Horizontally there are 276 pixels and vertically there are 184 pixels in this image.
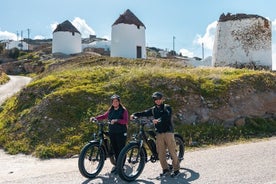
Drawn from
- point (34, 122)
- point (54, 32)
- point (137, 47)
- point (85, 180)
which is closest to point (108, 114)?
point (85, 180)

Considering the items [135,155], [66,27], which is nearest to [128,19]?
[66,27]

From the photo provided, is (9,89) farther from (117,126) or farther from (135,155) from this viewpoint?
(135,155)

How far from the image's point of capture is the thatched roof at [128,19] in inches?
1479

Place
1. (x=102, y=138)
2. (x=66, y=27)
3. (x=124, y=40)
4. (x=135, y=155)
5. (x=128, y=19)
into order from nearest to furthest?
(x=135, y=155) → (x=102, y=138) → (x=124, y=40) → (x=128, y=19) → (x=66, y=27)

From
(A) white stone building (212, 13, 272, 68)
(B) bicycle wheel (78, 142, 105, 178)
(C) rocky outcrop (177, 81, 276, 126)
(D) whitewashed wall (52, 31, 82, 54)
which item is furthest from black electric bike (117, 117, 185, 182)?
(D) whitewashed wall (52, 31, 82, 54)

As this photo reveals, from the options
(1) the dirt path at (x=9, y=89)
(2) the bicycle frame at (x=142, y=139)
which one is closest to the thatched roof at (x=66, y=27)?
(1) the dirt path at (x=9, y=89)

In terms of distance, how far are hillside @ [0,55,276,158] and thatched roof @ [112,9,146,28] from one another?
21.4 meters

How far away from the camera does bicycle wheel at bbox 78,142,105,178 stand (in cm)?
703

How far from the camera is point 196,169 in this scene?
300 inches

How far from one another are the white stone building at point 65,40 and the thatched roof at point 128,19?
12708mm

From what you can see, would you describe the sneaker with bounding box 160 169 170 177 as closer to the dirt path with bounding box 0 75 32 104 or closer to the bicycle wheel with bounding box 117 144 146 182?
the bicycle wheel with bounding box 117 144 146 182

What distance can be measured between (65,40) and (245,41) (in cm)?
2972

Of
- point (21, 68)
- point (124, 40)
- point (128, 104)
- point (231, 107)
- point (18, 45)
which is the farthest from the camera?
point (18, 45)

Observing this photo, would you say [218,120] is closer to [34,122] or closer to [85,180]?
[34,122]
